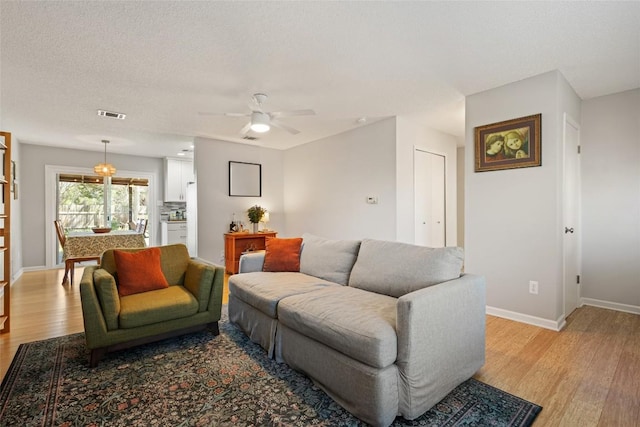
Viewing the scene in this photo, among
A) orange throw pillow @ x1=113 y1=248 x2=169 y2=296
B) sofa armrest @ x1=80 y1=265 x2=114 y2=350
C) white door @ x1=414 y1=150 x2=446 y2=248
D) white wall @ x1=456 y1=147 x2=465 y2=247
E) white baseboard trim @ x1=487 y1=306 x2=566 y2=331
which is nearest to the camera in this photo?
sofa armrest @ x1=80 y1=265 x2=114 y2=350

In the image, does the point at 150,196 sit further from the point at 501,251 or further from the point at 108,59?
the point at 501,251

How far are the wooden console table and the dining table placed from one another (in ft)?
4.33

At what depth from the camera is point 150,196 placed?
7105 mm

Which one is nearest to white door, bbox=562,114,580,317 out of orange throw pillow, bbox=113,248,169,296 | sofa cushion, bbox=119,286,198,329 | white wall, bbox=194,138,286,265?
sofa cushion, bbox=119,286,198,329

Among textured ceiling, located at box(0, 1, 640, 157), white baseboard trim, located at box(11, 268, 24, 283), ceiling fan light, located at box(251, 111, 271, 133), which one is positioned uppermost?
textured ceiling, located at box(0, 1, 640, 157)

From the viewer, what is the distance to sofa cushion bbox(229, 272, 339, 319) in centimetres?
240

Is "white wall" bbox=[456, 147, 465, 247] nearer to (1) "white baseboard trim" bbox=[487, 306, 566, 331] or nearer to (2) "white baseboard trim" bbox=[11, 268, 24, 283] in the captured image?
(1) "white baseboard trim" bbox=[487, 306, 566, 331]

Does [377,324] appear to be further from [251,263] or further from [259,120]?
[259,120]

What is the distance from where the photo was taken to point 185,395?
1.89 m

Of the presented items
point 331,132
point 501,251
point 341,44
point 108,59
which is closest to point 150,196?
point 331,132

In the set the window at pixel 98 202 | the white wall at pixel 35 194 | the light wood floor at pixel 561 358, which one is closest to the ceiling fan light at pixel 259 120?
the light wood floor at pixel 561 358

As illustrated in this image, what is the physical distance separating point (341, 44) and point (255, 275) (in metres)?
2.10

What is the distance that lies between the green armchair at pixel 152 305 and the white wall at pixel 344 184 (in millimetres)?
2515

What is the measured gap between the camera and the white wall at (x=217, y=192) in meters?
5.36
